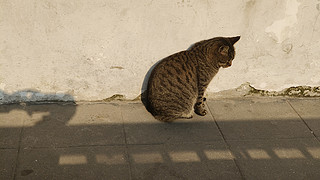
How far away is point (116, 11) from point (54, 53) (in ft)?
3.10

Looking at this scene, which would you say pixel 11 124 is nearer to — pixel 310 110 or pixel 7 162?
pixel 7 162

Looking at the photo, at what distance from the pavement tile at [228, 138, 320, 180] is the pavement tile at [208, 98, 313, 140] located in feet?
0.44

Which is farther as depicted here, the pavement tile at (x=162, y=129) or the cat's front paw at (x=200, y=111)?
the cat's front paw at (x=200, y=111)

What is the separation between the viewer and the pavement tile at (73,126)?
3932mm

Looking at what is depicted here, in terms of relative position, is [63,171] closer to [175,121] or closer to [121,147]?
[121,147]

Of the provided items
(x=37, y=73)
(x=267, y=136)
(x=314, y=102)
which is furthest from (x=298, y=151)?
(x=37, y=73)

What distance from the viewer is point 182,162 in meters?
3.81

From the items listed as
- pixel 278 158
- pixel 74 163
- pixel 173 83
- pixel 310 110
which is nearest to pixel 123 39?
pixel 173 83

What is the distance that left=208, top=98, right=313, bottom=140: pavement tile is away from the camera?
441 centimetres

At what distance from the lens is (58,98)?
14.9 feet

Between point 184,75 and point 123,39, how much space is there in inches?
35.4

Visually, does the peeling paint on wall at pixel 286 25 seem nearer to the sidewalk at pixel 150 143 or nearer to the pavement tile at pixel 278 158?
the sidewalk at pixel 150 143

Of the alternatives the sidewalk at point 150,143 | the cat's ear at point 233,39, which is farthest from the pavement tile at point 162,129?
the cat's ear at point 233,39

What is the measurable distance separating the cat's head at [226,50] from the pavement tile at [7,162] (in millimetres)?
2666
